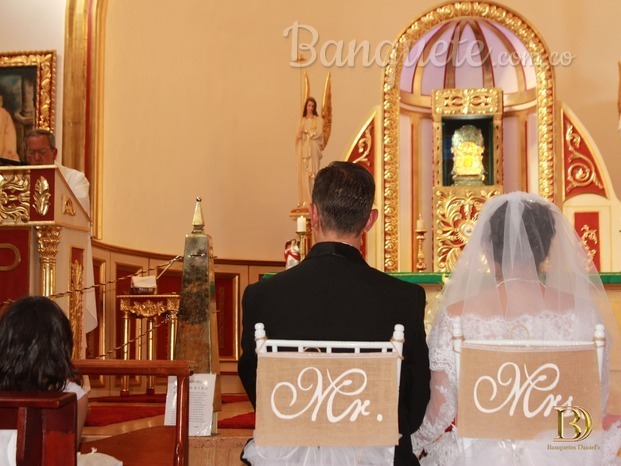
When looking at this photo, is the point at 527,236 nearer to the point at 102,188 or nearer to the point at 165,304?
the point at 165,304

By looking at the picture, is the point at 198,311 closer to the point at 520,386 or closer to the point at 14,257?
the point at 14,257

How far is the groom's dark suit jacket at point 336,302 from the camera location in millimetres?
2639

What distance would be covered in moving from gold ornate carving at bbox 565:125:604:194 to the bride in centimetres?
620

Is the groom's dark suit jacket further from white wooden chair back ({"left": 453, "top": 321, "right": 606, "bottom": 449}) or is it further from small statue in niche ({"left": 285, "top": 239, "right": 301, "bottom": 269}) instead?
small statue in niche ({"left": 285, "top": 239, "right": 301, "bottom": 269})

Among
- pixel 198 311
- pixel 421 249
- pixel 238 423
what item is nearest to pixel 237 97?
pixel 421 249

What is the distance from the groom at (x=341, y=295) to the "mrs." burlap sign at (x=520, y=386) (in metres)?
0.17

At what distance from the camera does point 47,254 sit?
601 cm

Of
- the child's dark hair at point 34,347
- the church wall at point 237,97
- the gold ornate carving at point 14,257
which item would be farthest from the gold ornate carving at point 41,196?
the child's dark hair at point 34,347

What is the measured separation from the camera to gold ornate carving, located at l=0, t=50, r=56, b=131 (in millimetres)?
8672

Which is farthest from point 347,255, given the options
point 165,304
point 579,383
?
point 165,304

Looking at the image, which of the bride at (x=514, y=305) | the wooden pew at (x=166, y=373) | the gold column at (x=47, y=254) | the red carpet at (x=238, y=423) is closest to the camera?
the bride at (x=514, y=305)

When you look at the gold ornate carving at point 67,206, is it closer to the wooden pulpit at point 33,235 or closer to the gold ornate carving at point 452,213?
the wooden pulpit at point 33,235

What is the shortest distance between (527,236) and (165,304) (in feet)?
18.7

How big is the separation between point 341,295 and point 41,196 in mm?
3859
